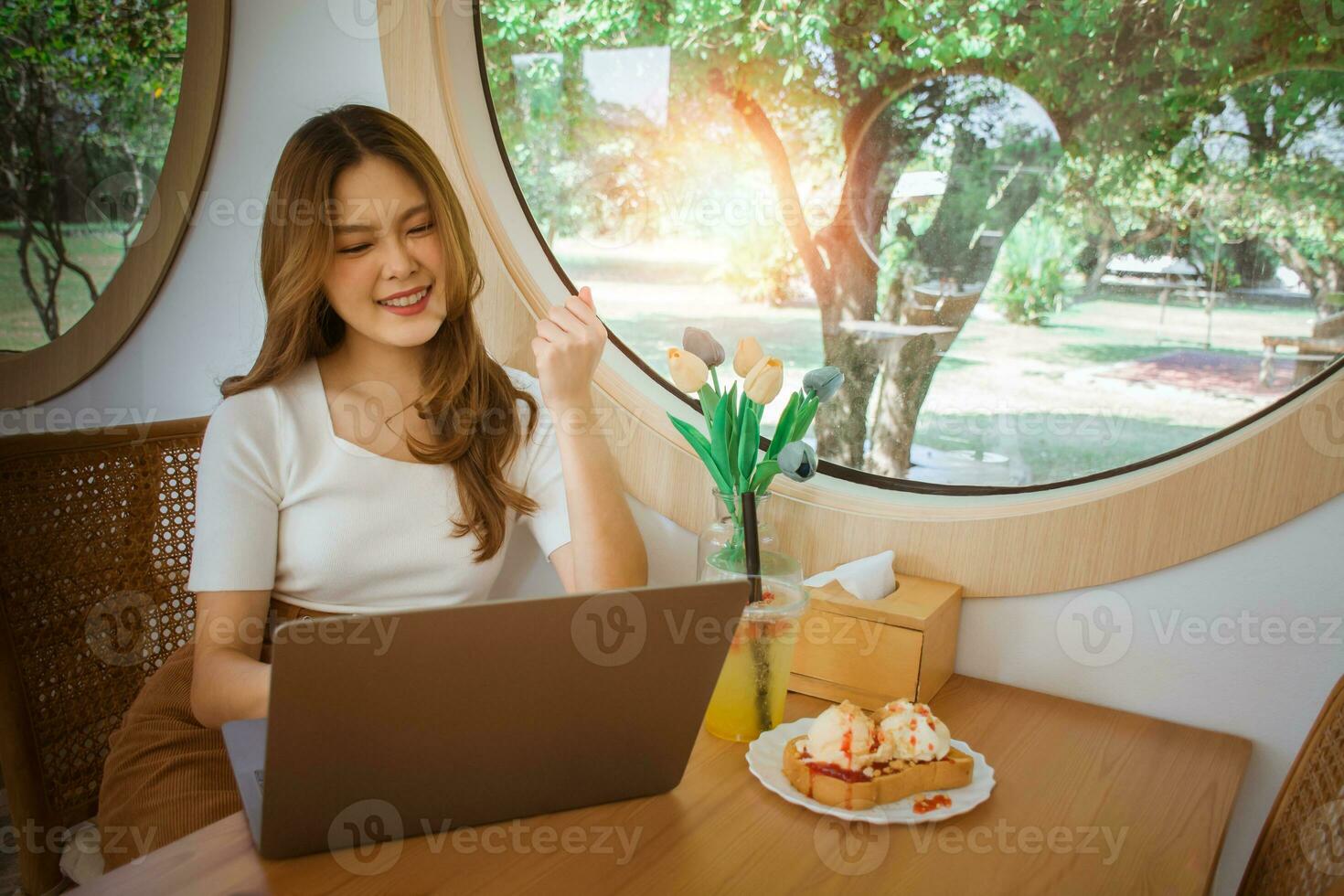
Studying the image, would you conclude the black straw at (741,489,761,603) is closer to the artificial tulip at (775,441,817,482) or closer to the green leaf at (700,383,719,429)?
the artificial tulip at (775,441,817,482)

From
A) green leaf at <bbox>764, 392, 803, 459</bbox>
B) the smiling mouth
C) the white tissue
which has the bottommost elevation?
the white tissue

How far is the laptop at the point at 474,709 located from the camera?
2.36 ft

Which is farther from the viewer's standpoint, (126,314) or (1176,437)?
(126,314)

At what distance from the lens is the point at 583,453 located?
144 centimetres

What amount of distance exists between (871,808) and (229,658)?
0.81m

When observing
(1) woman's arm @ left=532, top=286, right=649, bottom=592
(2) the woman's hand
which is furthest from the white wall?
(2) the woman's hand

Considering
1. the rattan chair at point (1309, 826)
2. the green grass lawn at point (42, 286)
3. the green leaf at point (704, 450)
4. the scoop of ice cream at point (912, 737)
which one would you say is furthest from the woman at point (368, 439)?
the green grass lawn at point (42, 286)

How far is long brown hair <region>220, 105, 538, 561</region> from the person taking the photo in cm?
137

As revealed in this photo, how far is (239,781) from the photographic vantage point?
2.90 ft

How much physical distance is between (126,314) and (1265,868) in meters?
2.08

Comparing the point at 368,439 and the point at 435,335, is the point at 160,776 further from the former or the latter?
the point at 435,335

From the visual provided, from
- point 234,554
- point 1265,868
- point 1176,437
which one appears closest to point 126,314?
point 234,554

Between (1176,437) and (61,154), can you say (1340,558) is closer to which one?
(1176,437)

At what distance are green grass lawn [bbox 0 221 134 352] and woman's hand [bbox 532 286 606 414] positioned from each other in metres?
1.31
